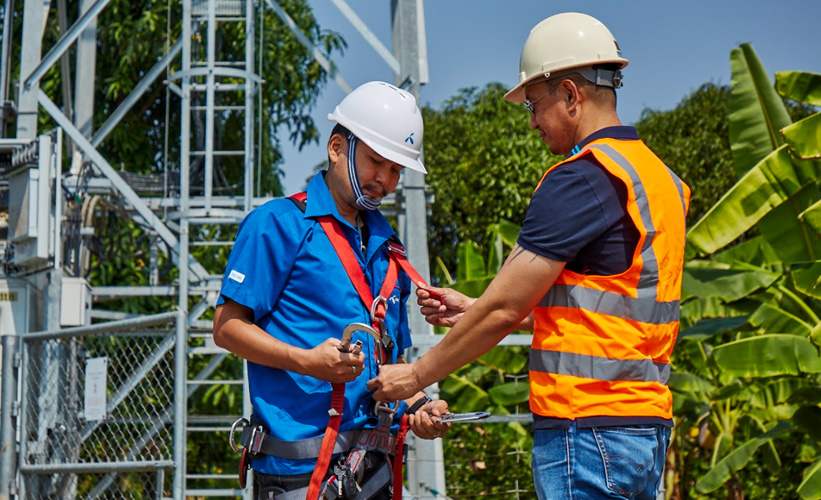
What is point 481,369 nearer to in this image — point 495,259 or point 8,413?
point 495,259

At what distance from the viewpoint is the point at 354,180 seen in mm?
3775

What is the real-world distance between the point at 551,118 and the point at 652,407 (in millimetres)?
981

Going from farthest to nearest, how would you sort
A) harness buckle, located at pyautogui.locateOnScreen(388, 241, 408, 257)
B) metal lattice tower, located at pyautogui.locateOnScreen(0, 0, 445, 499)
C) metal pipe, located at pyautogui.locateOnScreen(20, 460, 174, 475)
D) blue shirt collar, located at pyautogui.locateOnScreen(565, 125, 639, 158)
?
metal lattice tower, located at pyautogui.locateOnScreen(0, 0, 445, 499)
metal pipe, located at pyautogui.locateOnScreen(20, 460, 174, 475)
harness buckle, located at pyautogui.locateOnScreen(388, 241, 408, 257)
blue shirt collar, located at pyautogui.locateOnScreen(565, 125, 639, 158)

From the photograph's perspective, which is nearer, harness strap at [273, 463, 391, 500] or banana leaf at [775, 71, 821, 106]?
harness strap at [273, 463, 391, 500]

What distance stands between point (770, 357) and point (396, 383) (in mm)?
5948

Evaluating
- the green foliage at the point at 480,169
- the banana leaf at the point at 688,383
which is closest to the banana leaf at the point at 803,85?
the banana leaf at the point at 688,383

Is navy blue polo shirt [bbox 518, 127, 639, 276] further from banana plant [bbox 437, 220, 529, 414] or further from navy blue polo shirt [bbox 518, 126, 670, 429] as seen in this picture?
banana plant [bbox 437, 220, 529, 414]

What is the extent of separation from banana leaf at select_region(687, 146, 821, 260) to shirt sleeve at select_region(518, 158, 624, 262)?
6.30 m

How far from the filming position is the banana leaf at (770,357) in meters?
8.52

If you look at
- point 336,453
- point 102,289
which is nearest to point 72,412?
point 102,289

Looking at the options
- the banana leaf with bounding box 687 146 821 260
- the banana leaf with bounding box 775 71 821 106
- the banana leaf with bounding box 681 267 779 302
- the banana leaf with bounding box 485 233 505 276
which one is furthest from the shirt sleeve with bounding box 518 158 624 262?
the banana leaf with bounding box 485 233 505 276

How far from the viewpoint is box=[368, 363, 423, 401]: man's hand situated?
344 cm

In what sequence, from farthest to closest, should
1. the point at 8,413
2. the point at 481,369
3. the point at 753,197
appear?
the point at 481,369 < the point at 753,197 < the point at 8,413

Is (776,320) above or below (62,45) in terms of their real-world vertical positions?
below
